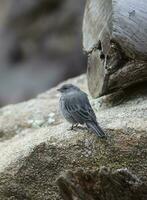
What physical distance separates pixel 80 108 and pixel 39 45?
25.9 ft

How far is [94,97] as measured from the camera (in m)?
6.62

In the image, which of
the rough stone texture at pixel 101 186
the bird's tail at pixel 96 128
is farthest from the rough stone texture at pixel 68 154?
the rough stone texture at pixel 101 186

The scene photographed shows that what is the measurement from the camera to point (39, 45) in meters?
14.0

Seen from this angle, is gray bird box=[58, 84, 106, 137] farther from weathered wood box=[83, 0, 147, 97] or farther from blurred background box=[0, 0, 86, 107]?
blurred background box=[0, 0, 86, 107]

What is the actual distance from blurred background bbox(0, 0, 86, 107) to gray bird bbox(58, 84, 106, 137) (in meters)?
7.13

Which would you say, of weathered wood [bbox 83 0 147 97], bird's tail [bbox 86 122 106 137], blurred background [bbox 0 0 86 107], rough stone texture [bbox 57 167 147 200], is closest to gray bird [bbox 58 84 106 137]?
bird's tail [bbox 86 122 106 137]

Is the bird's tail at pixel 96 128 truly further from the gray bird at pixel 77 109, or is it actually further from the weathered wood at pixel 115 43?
the weathered wood at pixel 115 43

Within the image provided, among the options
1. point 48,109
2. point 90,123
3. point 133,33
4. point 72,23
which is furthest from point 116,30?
point 72,23

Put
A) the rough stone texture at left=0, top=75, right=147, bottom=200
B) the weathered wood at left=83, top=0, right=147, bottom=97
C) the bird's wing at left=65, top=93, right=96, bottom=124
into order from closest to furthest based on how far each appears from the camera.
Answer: the rough stone texture at left=0, top=75, right=147, bottom=200, the weathered wood at left=83, top=0, right=147, bottom=97, the bird's wing at left=65, top=93, right=96, bottom=124

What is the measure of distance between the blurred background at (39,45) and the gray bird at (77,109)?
281 inches

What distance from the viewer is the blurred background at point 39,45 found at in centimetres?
1384

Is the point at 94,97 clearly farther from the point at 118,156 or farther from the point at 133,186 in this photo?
the point at 133,186

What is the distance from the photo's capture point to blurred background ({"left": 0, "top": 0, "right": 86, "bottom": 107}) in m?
13.8

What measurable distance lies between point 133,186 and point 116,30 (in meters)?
1.38
